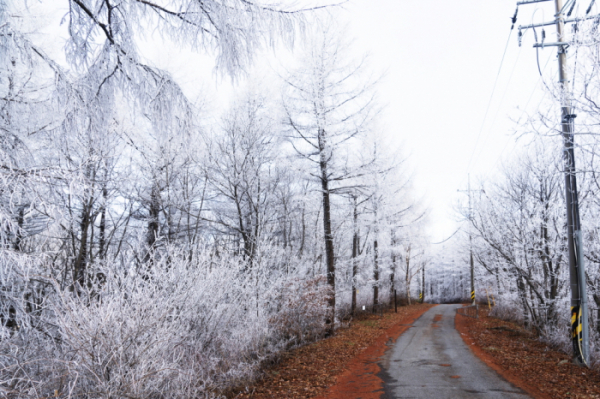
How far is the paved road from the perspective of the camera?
6230 mm

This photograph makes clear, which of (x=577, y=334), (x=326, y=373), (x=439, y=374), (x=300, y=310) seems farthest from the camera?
(x=300, y=310)

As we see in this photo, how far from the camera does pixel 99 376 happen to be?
388 cm

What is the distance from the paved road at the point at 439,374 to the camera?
20.4 ft

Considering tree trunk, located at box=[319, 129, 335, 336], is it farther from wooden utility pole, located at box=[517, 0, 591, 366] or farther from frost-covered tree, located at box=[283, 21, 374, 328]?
wooden utility pole, located at box=[517, 0, 591, 366]

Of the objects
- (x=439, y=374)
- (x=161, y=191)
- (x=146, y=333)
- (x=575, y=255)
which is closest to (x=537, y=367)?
(x=439, y=374)

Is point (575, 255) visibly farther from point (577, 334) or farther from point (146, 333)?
point (146, 333)

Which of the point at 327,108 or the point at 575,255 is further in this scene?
the point at 327,108

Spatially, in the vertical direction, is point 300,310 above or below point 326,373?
above

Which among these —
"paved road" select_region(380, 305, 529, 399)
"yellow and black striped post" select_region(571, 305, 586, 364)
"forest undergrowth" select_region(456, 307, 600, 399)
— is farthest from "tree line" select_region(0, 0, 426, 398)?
"yellow and black striped post" select_region(571, 305, 586, 364)

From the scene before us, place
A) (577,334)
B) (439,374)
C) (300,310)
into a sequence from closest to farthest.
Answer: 1. (439,374)
2. (577,334)
3. (300,310)

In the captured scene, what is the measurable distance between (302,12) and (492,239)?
1068cm

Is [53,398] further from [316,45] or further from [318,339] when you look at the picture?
[316,45]

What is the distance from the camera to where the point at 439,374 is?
7.59 meters

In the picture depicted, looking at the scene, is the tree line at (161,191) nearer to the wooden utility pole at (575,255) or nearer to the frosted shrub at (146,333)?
the frosted shrub at (146,333)
